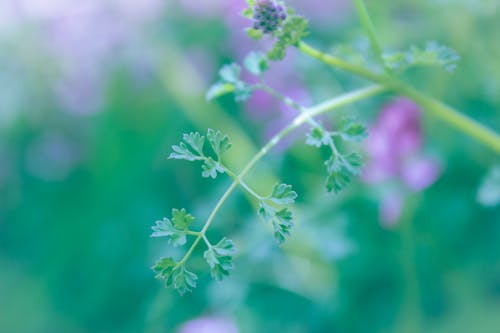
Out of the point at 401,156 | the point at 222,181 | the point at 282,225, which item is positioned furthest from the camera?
the point at 222,181

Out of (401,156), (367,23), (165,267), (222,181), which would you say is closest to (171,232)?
(165,267)

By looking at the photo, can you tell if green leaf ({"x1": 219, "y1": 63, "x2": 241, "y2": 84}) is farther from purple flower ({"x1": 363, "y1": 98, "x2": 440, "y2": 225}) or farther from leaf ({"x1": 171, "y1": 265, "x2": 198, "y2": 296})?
purple flower ({"x1": 363, "y1": 98, "x2": 440, "y2": 225})

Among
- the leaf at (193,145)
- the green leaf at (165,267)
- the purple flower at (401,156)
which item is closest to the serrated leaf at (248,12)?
the leaf at (193,145)

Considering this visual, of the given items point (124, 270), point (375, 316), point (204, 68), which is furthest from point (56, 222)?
point (375, 316)

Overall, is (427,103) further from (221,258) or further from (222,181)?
(222,181)

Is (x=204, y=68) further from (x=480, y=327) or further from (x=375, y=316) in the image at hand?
(x=480, y=327)
